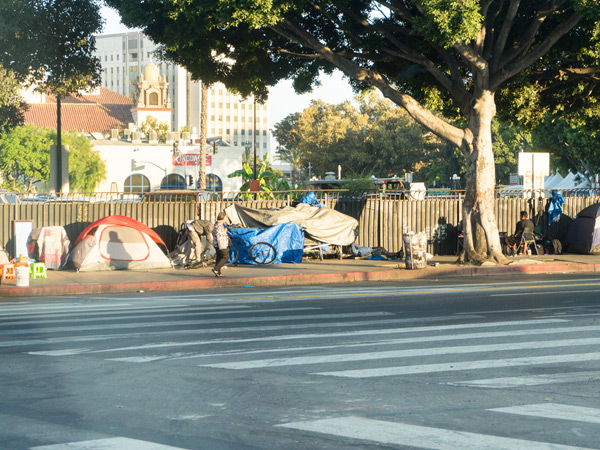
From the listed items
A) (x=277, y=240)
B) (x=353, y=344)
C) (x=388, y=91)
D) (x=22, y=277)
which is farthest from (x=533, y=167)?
(x=353, y=344)

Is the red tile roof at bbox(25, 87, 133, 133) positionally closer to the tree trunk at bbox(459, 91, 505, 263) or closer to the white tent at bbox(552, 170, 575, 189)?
the white tent at bbox(552, 170, 575, 189)

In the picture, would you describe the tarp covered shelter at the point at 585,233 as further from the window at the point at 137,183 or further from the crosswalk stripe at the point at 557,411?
the window at the point at 137,183

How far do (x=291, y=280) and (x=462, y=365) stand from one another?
11.9 metres

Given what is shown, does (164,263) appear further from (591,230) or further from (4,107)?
(4,107)

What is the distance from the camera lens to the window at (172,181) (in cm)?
9206

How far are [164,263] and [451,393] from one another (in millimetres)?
15724

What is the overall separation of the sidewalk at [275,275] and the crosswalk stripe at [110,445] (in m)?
12.8

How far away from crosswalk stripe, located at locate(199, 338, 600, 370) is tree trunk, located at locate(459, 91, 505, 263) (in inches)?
507

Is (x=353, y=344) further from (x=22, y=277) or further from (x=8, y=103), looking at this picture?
(x=8, y=103)

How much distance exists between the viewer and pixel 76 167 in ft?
310

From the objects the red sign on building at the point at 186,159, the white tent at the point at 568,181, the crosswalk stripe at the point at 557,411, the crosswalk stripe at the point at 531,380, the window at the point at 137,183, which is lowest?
the crosswalk stripe at the point at 557,411

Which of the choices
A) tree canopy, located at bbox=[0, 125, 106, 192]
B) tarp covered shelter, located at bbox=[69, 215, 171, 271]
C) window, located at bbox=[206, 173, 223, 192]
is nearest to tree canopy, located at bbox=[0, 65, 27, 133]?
tarp covered shelter, located at bbox=[69, 215, 171, 271]

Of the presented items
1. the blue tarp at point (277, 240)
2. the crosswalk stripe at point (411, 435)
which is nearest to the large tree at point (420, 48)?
the blue tarp at point (277, 240)

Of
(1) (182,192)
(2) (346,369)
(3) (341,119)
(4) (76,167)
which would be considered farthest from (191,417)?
(4) (76,167)
